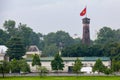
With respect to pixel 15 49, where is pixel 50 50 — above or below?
above

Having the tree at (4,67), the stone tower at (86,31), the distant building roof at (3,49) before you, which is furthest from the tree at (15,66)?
the stone tower at (86,31)

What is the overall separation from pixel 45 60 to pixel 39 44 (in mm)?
42116

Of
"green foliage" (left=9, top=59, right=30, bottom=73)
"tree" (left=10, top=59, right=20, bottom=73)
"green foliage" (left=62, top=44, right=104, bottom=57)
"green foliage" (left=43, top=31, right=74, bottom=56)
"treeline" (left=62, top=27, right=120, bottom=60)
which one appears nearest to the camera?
"green foliage" (left=9, top=59, right=30, bottom=73)

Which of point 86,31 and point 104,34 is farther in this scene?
point 104,34

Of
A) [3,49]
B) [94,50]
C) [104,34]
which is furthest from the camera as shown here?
[104,34]

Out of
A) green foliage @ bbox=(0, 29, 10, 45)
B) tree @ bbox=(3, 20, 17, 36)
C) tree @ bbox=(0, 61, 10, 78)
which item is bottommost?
tree @ bbox=(0, 61, 10, 78)

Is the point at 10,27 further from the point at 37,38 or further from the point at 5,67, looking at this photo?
the point at 5,67

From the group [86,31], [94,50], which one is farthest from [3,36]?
[94,50]

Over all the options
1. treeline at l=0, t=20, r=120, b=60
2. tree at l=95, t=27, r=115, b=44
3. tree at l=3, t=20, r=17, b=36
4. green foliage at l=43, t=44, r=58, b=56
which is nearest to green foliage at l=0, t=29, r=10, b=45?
treeline at l=0, t=20, r=120, b=60

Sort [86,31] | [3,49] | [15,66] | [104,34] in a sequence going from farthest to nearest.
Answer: [104,34], [86,31], [3,49], [15,66]

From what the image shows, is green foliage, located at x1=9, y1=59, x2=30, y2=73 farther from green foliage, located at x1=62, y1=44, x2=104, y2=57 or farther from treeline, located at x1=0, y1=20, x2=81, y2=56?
treeline, located at x1=0, y1=20, x2=81, y2=56

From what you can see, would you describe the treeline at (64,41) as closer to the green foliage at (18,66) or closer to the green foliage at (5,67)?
the green foliage at (18,66)

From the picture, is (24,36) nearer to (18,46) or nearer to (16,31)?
(16,31)

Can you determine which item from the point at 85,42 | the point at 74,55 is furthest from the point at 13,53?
the point at 85,42
